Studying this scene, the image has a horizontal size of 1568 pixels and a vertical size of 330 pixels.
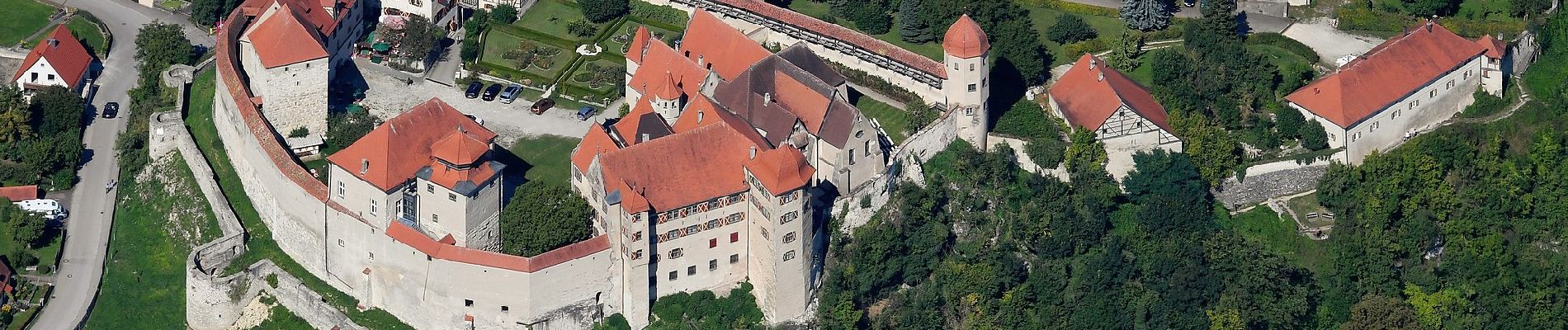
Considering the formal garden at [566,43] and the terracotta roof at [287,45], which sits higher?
the terracotta roof at [287,45]

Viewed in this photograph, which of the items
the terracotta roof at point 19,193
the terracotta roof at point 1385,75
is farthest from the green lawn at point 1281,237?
the terracotta roof at point 19,193

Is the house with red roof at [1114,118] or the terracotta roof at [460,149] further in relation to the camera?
the house with red roof at [1114,118]

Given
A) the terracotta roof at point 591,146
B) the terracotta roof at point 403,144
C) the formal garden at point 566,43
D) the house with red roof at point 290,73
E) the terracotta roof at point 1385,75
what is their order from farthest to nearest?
1. the formal garden at point 566,43
2. the terracotta roof at point 1385,75
3. the house with red roof at point 290,73
4. the terracotta roof at point 591,146
5. the terracotta roof at point 403,144

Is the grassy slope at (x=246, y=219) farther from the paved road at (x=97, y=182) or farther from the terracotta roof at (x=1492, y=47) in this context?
the terracotta roof at (x=1492, y=47)

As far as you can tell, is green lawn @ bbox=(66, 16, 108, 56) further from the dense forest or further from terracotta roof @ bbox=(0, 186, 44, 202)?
the dense forest

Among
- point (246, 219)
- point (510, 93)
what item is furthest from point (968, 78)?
point (246, 219)

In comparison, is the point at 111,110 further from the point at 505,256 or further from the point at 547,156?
the point at 505,256

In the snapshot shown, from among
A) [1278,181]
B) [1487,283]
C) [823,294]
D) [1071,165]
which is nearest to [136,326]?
[823,294]

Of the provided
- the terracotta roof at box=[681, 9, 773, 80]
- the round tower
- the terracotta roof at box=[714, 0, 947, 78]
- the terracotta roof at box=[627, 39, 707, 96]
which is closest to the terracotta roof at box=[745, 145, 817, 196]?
the terracotta roof at box=[627, 39, 707, 96]
